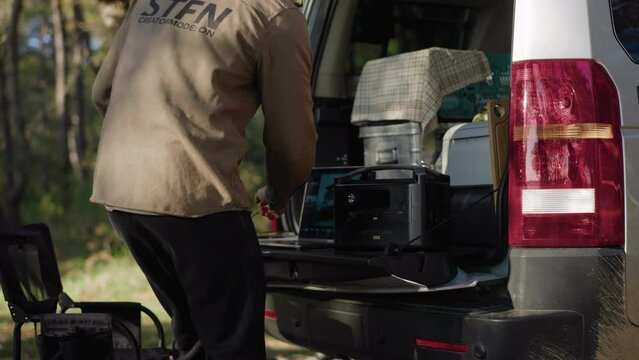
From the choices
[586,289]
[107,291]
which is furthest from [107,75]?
[107,291]

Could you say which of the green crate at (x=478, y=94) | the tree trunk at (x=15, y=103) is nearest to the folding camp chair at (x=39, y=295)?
the green crate at (x=478, y=94)

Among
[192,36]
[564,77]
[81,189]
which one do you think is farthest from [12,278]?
[81,189]

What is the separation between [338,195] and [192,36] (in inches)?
39.5

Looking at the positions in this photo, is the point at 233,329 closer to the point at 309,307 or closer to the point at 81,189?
the point at 309,307

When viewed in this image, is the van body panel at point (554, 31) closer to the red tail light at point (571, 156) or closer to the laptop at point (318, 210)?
the red tail light at point (571, 156)

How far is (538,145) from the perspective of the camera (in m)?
3.10

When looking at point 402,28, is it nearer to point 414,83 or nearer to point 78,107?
point 414,83

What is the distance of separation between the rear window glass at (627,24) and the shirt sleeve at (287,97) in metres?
1.04

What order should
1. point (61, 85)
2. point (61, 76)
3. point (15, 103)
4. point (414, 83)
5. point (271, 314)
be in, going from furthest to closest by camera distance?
point (61, 76)
point (61, 85)
point (15, 103)
point (414, 83)
point (271, 314)

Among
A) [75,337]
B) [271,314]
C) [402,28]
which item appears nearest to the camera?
[75,337]

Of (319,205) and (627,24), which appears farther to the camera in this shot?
(319,205)

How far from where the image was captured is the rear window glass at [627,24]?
3174 millimetres

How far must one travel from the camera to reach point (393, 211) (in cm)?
347

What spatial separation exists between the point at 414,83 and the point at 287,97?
1.65 m
